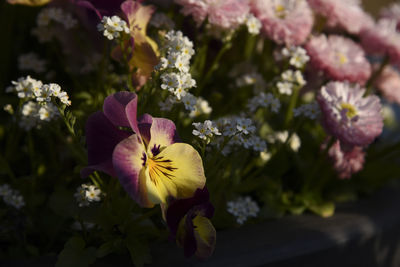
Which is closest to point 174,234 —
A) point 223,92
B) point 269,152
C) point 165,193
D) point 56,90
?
point 165,193

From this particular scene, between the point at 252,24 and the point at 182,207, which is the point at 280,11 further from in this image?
the point at 182,207

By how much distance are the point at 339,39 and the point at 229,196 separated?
1.37ft

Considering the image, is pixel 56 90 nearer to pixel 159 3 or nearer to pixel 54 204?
pixel 54 204

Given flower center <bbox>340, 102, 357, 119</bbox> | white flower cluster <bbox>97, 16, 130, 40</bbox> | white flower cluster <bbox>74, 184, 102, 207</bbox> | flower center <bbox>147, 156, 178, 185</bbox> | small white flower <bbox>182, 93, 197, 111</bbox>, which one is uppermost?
white flower cluster <bbox>97, 16, 130, 40</bbox>

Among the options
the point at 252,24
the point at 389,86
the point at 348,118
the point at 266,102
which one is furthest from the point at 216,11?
the point at 389,86

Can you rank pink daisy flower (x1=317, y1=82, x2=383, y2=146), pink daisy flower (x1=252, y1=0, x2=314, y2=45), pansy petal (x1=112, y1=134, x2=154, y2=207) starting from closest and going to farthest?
pansy petal (x1=112, y1=134, x2=154, y2=207) → pink daisy flower (x1=317, y1=82, x2=383, y2=146) → pink daisy flower (x1=252, y1=0, x2=314, y2=45)

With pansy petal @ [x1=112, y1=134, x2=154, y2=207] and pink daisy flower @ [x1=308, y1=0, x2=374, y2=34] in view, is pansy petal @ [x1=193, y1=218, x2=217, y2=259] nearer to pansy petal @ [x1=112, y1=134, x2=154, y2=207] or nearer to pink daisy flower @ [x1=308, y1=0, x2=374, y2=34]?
pansy petal @ [x1=112, y1=134, x2=154, y2=207]

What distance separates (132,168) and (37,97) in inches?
5.7

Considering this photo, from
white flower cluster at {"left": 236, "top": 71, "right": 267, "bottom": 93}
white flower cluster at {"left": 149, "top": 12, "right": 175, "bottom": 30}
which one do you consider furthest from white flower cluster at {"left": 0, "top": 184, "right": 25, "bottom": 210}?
white flower cluster at {"left": 236, "top": 71, "right": 267, "bottom": 93}

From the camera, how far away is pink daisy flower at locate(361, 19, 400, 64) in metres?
0.90

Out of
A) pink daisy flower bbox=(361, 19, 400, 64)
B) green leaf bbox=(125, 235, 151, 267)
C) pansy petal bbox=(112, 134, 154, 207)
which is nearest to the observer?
pansy petal bbox=(112, 134, 154, 207)

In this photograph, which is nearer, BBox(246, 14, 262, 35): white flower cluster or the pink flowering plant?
the pink flowering plant

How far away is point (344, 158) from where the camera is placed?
0.77 meters

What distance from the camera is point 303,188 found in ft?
2.80
